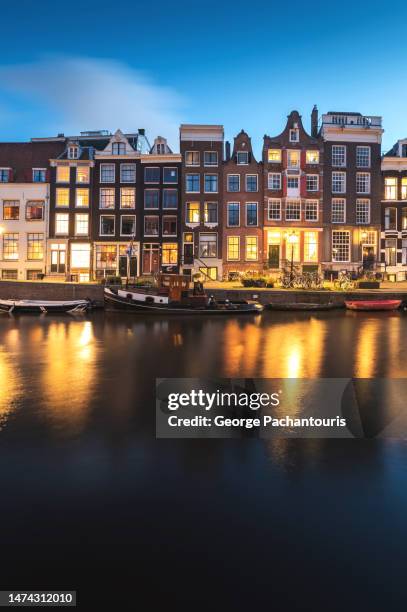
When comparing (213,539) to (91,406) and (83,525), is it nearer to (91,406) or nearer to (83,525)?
(83,525)

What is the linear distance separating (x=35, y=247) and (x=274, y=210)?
89.3ft

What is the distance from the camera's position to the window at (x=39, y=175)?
55406 millimetres

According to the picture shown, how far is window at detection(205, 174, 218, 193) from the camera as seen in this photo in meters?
52.8

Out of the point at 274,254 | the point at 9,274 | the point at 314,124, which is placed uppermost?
the point at 314,124

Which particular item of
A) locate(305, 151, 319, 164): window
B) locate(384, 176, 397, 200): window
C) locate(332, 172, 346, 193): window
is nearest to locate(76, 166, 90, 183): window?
locate(305, 151, 319, 164): window

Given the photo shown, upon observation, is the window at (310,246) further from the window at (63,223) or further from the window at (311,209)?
the window at (63,223)

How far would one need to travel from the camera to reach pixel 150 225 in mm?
53438

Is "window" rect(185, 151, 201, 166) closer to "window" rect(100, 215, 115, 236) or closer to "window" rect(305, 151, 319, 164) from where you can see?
"window" rect(100, 215, 115, 236)

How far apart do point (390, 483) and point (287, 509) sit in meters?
1.92

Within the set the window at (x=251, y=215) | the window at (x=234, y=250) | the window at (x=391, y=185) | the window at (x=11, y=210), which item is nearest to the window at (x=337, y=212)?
the window at (x=391, y=185)

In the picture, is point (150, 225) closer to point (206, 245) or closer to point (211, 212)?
point (206, 245)

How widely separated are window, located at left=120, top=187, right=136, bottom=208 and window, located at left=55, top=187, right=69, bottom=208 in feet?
20.8

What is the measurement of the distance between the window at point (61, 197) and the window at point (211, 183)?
15886mm

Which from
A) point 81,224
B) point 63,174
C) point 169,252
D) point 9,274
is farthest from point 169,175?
point 9,274
